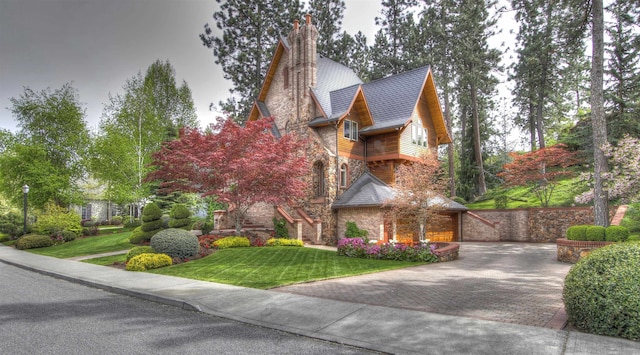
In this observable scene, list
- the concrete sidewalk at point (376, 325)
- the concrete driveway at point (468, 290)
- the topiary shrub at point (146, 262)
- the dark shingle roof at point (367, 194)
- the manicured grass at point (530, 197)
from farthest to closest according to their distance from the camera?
the manicured grass at point (530, 197) < the dark shingle roof at point (367, 194) < the topiary shrub at point (146, 262) < the concrete driveway at point (468, 290) < the concrete sidewalk at point (376, 325)

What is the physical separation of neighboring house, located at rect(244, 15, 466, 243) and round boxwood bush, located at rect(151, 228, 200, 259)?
7.65 m

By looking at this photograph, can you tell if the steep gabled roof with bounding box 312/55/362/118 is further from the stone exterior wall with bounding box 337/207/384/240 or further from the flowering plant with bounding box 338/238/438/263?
the flowering plant with bounding box 338/238/438/263

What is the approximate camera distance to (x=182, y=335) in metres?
6.21

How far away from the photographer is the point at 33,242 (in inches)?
961

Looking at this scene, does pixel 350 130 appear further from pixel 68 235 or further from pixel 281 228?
pixel 68 235

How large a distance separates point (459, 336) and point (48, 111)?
38.7 m

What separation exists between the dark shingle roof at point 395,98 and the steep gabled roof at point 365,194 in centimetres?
354

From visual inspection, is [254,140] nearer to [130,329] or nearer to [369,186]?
[369,186]

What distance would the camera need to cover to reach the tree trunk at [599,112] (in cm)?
1567

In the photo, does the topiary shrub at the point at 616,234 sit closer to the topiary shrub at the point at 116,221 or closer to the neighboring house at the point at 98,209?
the topiary shrub at the point at 116,221

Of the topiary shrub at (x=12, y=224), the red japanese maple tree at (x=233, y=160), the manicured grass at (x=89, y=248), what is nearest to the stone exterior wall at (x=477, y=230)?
the red japanese maple tree at (x=233, y=160)

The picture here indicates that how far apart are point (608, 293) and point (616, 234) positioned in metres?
10.3

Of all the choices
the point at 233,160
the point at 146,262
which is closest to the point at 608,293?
the point at 146,262

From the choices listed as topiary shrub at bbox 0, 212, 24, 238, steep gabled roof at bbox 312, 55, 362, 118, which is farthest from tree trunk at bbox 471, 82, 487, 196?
topiary shrub at bbox 0, 212, 24, 238
